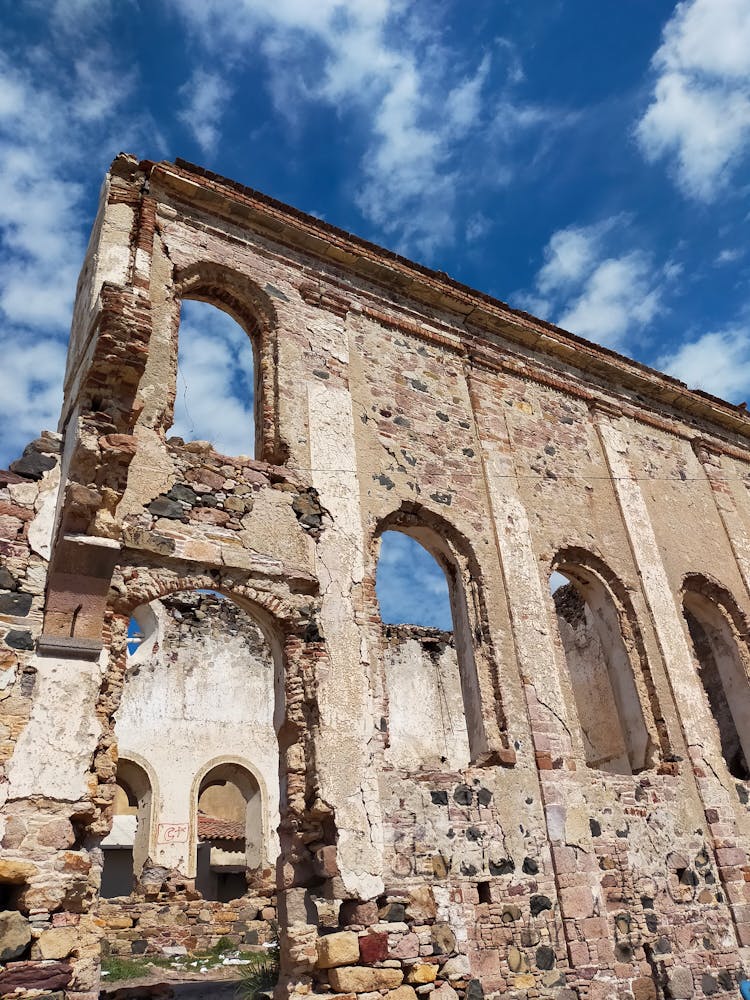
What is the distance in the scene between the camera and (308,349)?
7996 mm

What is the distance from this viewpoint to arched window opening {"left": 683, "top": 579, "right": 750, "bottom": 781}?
998cm

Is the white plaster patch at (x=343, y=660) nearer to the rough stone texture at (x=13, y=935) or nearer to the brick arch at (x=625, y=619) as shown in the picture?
the rough stone texture at (x=13, y=935)

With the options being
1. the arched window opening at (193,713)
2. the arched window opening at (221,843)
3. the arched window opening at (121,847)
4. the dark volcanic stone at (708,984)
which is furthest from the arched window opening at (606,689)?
the arched window opening at (121,847)

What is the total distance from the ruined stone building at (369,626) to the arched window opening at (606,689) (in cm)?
5

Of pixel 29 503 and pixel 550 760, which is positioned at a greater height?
pixel 29 503

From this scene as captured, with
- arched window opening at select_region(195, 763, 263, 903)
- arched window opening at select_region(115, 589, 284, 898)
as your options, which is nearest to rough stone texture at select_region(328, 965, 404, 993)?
arched window opening at select_region(115, 589, 284, 898)

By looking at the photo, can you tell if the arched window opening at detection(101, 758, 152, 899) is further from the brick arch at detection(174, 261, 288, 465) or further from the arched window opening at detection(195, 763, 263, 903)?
the brick arch at detection(174, 261, 288, 465)

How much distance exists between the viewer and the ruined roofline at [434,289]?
8234mm

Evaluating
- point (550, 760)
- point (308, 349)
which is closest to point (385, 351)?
point (308, 349)

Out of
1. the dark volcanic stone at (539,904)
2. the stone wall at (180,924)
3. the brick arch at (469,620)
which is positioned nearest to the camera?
the dark volcanic stone at (539,904)

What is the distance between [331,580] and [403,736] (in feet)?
28.8

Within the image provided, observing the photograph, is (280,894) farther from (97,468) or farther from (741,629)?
(741,629)

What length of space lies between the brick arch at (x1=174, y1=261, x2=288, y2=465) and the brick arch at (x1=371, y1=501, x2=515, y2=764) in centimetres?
150

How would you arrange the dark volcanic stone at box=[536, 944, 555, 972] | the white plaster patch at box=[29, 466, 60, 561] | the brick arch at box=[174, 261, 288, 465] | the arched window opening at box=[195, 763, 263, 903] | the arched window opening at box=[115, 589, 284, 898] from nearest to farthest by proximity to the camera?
the white plaster patch at box=[29, 466, 60, 561] → the dark volcanic stone at box=[536, 944, 555, 972] → the brick arch at box=[174, 261, 288, 465] → the arched window opening at box=[115, 589, 284, 898] → the arched window opening at box=[195, 763, 263, 903]
